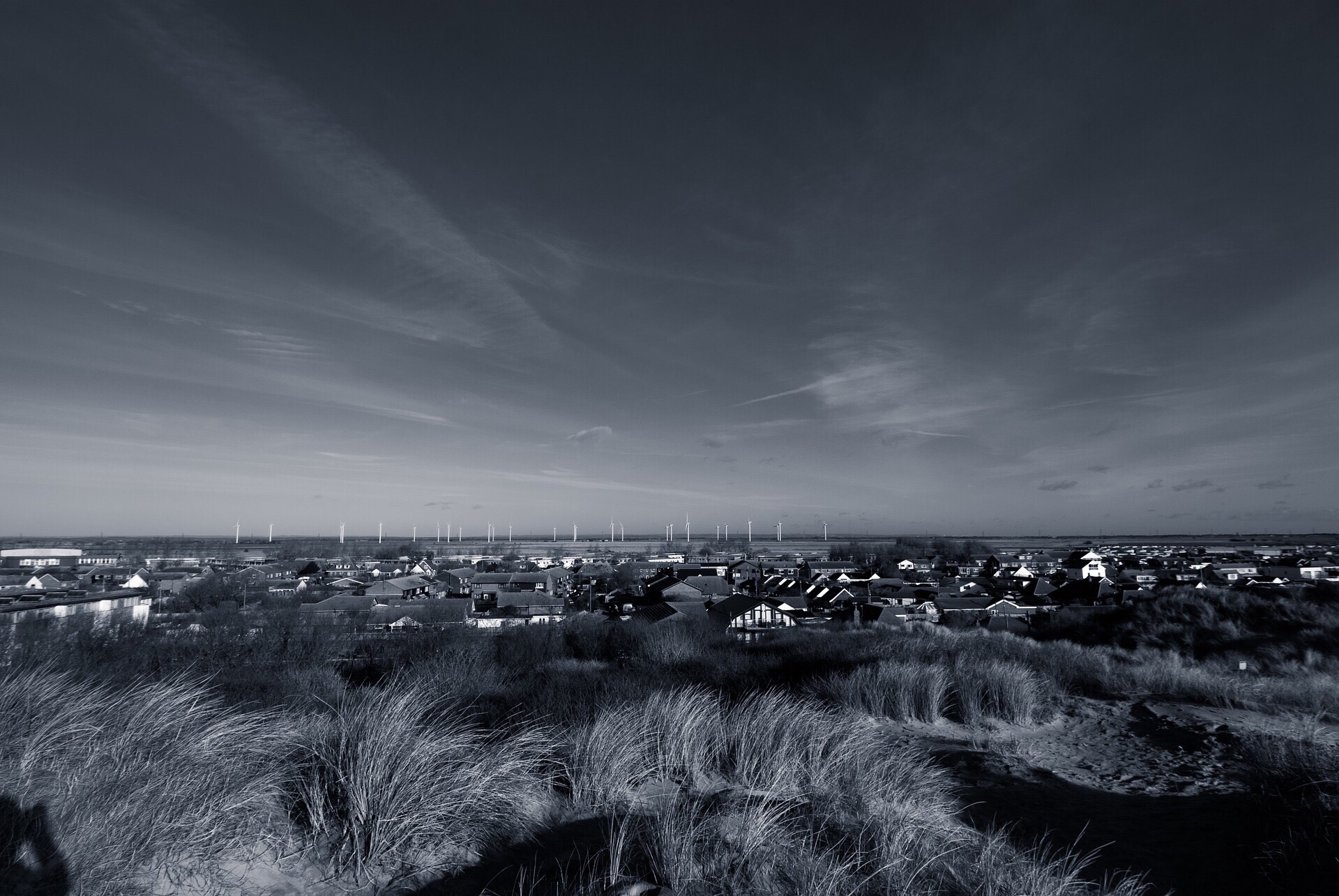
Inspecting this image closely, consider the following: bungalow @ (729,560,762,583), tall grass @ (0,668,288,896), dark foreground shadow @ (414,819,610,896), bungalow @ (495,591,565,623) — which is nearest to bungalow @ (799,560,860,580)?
bungalow @ (729,560,762,583)

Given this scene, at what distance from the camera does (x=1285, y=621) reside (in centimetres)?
2370

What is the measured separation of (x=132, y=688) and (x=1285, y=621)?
33.9 metres

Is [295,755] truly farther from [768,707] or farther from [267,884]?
[768,707]

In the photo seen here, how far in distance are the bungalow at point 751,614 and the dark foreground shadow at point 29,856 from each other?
115 ft

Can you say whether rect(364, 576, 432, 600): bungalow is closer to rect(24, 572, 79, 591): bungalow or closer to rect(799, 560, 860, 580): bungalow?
rect(24, 572, 79, 591): bungalow

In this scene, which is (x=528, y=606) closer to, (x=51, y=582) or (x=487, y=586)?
(x=487, y=586)

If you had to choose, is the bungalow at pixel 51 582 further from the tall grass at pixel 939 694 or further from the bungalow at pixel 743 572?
the tall grass at pixel 939 694

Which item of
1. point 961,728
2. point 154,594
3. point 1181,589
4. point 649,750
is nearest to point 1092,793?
point 961,728

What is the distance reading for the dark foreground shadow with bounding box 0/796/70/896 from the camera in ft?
10.2

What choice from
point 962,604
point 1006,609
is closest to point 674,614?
point 1006,609

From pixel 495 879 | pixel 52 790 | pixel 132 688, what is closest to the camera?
pixel 52 790

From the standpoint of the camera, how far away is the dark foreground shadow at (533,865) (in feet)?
13.4

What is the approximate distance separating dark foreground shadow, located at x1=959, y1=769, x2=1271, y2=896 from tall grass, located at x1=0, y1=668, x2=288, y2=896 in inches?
241

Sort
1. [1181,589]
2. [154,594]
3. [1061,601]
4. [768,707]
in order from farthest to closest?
[154,594]
[1061,601]
[1181,589]
[768,707]
